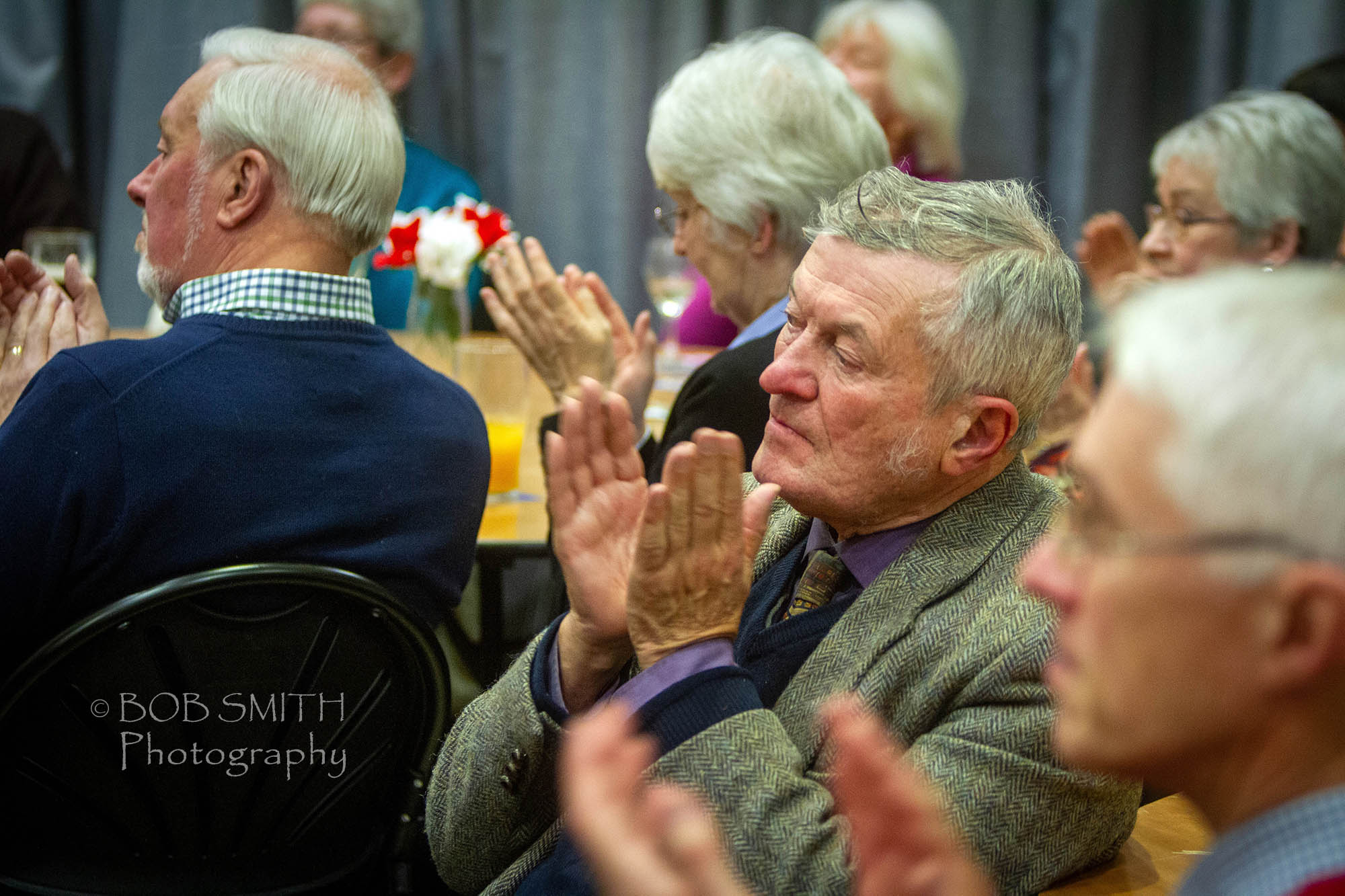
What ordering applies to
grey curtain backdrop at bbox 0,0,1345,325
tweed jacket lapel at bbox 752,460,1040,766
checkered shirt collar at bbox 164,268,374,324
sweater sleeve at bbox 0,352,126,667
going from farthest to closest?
grey curtain backdrop at bbox 0,0,1345,325 → checkered shirt collar at bbox 164,268,374,324 → sweater sleeve at bbox 0,352,126,667 → tweed jacket lapel at bbox 752,460,1040,766

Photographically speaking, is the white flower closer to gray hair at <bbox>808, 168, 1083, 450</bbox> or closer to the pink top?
the pink top

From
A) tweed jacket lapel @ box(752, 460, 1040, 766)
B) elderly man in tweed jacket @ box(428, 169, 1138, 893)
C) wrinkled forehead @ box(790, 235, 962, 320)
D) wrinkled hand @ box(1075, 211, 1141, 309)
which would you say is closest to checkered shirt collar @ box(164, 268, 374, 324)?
elderly man in tweed jacket @ box(428, 169, 1138, 893)

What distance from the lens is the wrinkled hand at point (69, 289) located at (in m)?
1.89

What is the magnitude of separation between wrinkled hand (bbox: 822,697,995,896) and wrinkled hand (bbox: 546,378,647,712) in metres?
0.54

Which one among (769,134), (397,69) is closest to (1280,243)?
(769,134)

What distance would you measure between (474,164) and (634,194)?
560 mm

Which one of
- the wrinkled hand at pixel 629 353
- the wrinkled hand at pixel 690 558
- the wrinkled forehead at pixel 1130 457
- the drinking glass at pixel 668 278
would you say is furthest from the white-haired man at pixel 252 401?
the drinking glass at pixel 668 278

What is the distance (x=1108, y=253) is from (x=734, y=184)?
149 cm

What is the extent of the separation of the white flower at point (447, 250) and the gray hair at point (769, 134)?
19.9 inches

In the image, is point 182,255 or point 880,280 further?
point 182,255

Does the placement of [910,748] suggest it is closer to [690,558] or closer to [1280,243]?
[690,558]

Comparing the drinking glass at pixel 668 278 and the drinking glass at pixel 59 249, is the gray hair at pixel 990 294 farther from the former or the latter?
the drinking glass at pixel 59 249

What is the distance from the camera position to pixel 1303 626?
0.62m

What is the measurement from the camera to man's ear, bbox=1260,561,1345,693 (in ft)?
2.01
